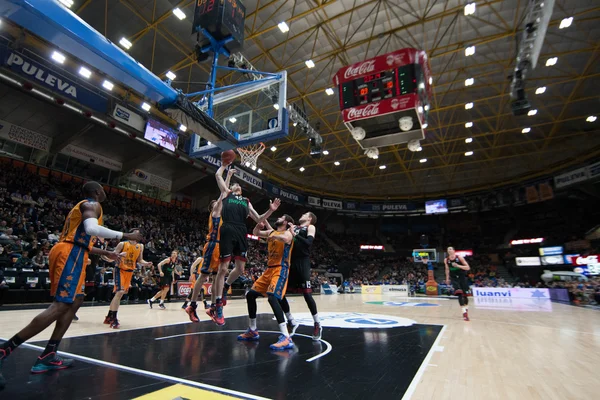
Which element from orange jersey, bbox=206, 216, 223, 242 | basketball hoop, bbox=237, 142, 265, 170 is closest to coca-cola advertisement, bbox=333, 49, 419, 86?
Answer: basketball hoop, bbox=237, 142, 265, 170

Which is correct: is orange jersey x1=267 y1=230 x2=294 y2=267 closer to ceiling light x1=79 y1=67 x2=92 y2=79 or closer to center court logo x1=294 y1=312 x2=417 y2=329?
center court logo x1=294 y1=312 x2=417 y2=329

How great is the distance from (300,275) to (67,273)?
10.6 feet

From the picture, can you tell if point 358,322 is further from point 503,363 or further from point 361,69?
point 361,69

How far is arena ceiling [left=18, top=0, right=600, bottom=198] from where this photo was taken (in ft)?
43.5

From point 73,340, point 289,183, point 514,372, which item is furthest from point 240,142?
point 289,183

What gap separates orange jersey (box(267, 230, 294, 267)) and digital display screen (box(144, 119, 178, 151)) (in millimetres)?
15536

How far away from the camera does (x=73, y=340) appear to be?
14.3 ft

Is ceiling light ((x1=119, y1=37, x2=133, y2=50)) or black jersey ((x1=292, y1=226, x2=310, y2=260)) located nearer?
black jersey ((x1=292, y1=226, x2=310, y2=260))

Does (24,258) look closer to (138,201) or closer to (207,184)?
(138,201)

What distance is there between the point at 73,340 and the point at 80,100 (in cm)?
1404

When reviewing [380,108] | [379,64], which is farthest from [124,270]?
[379,64]

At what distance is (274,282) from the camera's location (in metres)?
4.65

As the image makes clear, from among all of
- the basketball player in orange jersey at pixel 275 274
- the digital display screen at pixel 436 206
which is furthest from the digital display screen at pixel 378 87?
the digital display screen at pixel 436 206

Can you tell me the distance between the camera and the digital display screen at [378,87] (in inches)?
417
